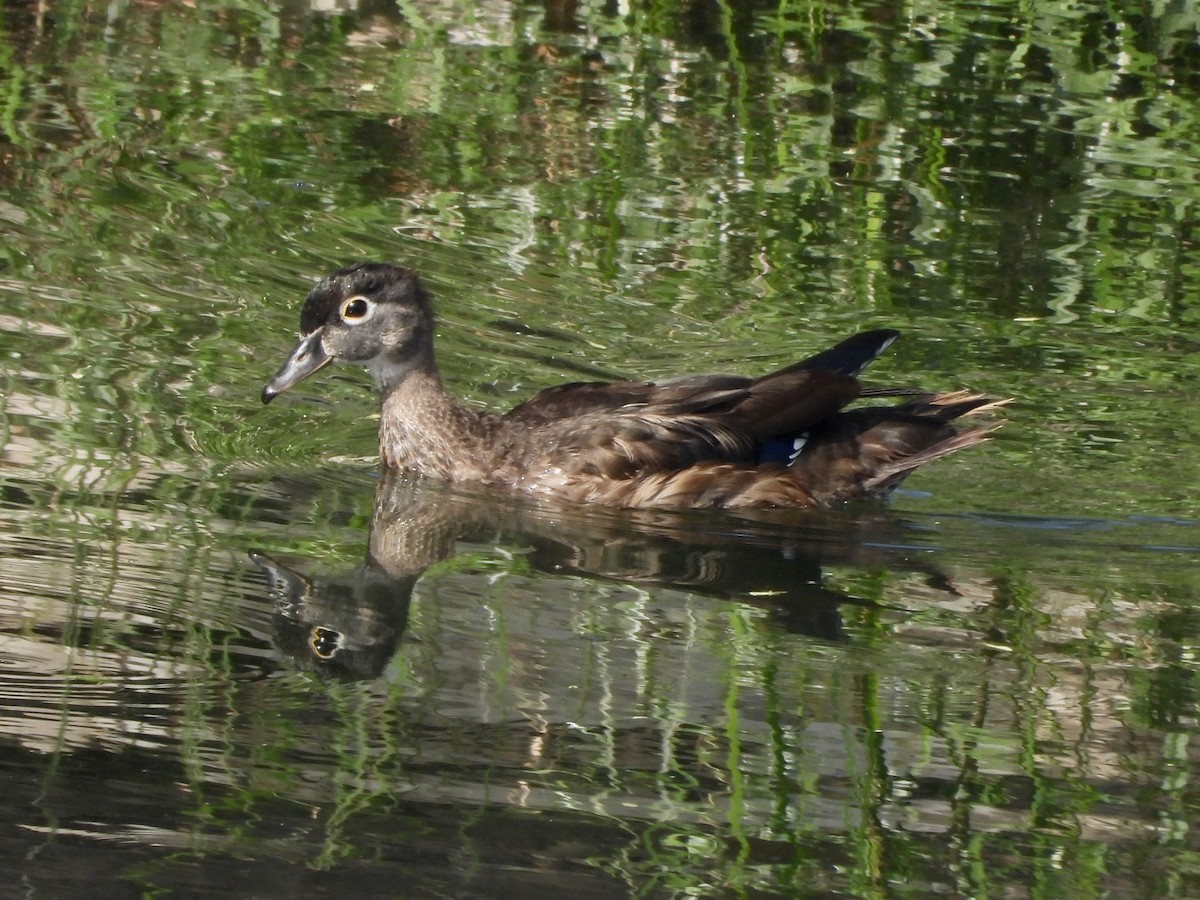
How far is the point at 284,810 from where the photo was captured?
474 cm

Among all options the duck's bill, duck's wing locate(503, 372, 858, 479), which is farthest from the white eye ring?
duck's wing locate(503, 372, 858, 479)

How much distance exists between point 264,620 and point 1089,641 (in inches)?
97.9

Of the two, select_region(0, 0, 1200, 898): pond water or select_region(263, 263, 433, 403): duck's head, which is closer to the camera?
select_region(0, 0, 1200, 898): pond water

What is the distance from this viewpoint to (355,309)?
8.45 m

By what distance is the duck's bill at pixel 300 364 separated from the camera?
8211 millimetres

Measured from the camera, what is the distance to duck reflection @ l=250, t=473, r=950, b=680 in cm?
614

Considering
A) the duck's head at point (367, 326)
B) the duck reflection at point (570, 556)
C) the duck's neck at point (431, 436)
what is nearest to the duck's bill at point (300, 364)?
the duck's head at point (367, 326)

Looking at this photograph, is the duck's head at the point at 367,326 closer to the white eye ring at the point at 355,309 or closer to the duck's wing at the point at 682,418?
the white eye ring at the point at 355,309

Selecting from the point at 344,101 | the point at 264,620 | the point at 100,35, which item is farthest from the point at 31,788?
the point at 100,35

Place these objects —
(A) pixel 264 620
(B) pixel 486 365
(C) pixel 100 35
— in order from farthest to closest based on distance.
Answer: (C) pixel 100 35, (B) pixel 486 365, (A) pixel 264 620

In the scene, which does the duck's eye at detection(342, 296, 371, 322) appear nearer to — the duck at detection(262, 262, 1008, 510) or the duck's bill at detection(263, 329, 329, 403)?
the duck at detection(262, 262, 1008, 510)

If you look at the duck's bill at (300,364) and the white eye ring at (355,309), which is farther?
the white eye ring at (355,309)

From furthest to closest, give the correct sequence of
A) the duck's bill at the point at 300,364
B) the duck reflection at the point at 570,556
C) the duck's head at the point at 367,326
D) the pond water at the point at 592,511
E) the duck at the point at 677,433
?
the duck's head at the point at 367,326
the duck's bill at the point at 300,364
the duck at the point at 677,433
the duck reflection at the point at 570,556
the pond water at the point at 592,511

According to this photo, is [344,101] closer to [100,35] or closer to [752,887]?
[100,35]
